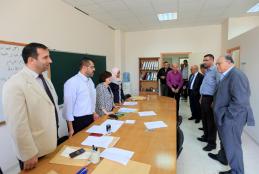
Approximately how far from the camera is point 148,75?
678cm

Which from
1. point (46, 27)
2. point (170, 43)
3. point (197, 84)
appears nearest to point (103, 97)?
point (46, 27)

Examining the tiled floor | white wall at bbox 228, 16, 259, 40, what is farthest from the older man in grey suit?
white wall at bbox 228, 16, 259, 40

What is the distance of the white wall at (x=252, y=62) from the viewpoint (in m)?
3.36

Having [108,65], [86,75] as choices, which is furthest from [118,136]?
[108,65]

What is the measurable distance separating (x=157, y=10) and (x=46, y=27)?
267 cm

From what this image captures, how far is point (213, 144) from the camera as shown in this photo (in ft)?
10.2

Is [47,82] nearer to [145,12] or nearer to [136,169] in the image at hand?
[136,169]

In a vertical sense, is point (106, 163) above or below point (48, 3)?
below

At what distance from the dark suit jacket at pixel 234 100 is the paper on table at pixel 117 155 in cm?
140

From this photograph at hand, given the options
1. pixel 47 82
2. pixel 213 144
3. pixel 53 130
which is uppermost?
pixel 47 82

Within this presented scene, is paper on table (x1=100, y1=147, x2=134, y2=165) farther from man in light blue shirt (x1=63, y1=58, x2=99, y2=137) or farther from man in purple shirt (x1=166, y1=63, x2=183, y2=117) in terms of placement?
man in purple shirt (x1=166, y1=63, x2=183, y2=117)

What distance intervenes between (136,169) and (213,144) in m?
2.40

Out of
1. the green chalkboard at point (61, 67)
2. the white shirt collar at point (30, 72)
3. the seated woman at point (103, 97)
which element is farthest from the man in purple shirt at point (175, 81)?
the white shirt collar at point (30, 72)

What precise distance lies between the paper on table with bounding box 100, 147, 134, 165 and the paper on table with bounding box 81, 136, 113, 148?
103 mm
